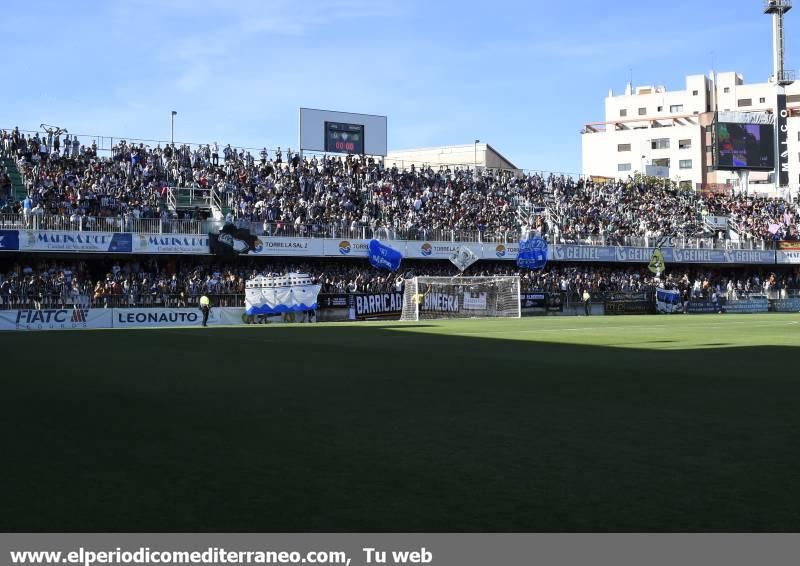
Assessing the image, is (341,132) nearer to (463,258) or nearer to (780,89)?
(463,258)

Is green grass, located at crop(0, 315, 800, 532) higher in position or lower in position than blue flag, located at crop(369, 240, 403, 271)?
lower

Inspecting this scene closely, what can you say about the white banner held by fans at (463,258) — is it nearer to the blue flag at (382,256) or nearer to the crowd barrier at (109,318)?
the blue flag at (382,256)

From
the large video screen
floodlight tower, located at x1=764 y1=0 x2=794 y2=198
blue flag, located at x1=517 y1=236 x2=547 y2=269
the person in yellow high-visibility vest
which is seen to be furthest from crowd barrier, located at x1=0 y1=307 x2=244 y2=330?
floodlight tower, located at x1=764 y1=0 x2=794 y2=198

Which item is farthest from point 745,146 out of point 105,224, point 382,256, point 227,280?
point 105,224

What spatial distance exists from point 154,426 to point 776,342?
64.9ft

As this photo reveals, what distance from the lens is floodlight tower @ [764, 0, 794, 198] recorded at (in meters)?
87.1

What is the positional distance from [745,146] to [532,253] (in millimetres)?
37014

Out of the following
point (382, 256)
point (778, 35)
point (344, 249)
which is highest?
point (778, 35)

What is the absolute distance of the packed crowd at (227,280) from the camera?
42.5 meters

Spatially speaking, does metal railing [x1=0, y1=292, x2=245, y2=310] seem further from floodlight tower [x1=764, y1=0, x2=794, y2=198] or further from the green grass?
floodlight tower [x1=764, y1=0, x2=794, y2=198]

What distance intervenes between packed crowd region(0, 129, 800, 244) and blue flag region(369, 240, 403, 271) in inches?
68.3

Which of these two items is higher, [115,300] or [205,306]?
[115,300]

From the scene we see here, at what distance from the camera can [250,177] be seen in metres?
56.0

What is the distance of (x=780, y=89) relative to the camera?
295 ft
